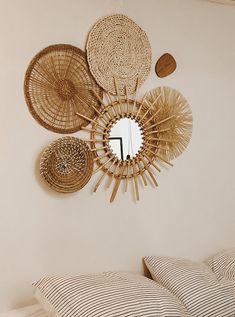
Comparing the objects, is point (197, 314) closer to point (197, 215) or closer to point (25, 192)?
point (197, 215)

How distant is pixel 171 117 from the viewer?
85.6 inches

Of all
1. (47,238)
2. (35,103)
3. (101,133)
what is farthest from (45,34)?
(47,238)

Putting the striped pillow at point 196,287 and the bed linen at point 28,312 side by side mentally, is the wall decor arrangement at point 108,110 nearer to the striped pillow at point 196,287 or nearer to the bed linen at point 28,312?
the striped pillow at point 196,287

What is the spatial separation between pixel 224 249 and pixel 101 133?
1123mm

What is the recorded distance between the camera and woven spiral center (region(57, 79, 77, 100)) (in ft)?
6.31

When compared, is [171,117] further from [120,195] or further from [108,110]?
[120,195]

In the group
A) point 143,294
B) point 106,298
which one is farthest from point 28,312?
point 143,294

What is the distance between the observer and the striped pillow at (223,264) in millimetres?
2012

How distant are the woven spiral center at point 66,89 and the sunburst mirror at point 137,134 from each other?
110 millimetres

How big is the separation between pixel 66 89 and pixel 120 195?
641 millimetres

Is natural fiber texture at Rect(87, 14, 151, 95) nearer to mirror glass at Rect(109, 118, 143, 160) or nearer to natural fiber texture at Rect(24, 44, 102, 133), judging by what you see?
natural fiber texture at Rect(24, 44, 102, 133)

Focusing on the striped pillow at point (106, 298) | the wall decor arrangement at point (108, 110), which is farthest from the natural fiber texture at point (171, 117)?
the striped pillow at point (106, 298)

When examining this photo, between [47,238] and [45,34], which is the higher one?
[45,34]

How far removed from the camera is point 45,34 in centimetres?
191
